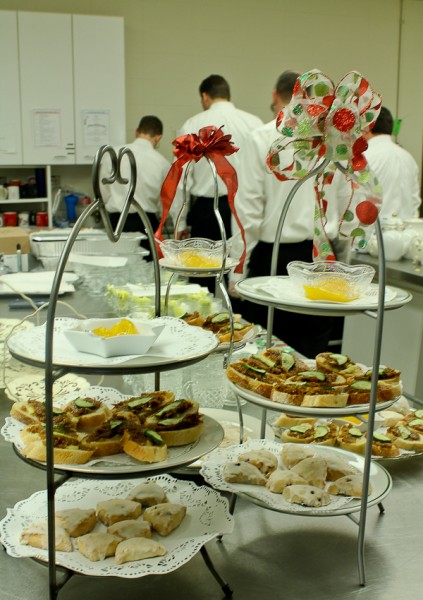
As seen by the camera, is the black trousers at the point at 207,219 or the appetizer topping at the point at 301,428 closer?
the appetizer topping at the point at 301,428

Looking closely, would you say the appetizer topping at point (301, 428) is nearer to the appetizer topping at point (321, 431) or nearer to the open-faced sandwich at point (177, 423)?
the appetizer topping at point (321, 431)

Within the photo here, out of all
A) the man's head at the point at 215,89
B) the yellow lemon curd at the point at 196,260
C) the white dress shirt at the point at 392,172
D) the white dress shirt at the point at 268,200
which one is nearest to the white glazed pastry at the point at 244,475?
the yellow lemon curd at the point at 196,260

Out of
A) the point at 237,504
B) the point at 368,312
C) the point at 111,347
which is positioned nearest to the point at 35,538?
the point at 111,347

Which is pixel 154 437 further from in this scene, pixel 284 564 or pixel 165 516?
pixel 284 564

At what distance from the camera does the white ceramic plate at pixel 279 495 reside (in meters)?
1.14

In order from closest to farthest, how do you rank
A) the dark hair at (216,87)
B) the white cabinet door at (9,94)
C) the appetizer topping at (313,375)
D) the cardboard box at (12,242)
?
the appetizer topping at (313,375) → the cardboard box at (12,242) → the dark hair at (216,87) → the white cabinet door at (9,94)

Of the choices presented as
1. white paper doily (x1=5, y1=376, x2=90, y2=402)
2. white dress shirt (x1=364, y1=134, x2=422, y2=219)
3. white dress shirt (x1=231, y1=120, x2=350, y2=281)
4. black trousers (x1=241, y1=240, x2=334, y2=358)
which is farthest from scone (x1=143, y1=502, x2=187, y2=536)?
white dress shirt (x1=364, y1=134, x2=422, y2=219)

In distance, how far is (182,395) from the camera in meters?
1.72

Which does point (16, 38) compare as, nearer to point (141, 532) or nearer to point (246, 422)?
point (246, 422)

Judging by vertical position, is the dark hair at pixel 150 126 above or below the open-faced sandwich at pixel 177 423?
above

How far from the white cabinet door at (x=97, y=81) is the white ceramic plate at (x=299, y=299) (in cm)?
430

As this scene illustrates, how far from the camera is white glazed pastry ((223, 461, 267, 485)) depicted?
4.02 feet

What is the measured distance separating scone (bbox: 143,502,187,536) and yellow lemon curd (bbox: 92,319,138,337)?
298 mm

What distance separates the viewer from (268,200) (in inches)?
135
